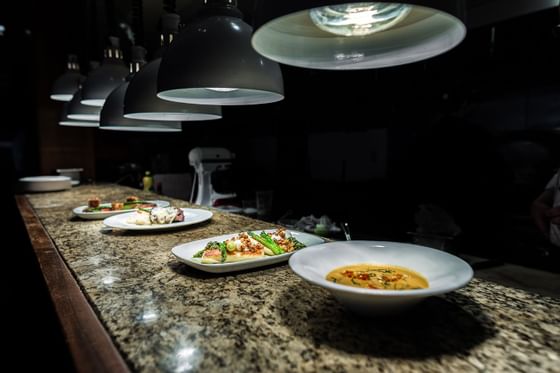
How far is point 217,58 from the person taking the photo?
1.02m

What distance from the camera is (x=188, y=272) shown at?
1055 millimetres

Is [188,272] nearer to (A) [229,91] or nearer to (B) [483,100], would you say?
(A) [229,91]

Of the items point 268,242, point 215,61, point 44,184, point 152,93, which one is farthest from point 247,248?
point 44,184

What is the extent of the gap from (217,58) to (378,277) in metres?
0.75

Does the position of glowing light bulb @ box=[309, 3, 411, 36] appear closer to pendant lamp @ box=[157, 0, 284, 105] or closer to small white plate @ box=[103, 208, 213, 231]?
pendant lamp @ box=[157, 0, 284, 105]

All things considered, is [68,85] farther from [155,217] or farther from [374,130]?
[374,130]

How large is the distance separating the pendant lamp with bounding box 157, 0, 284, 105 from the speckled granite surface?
0.57 metres

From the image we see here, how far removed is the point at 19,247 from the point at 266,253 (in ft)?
10.4

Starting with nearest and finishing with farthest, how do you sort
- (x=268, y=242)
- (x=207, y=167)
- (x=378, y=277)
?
(x=378, y=277), (x=268, y=242), (x=207, y=167)

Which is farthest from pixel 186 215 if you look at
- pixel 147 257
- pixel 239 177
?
pixel 239 177

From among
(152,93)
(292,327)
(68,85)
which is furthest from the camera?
(68,85)

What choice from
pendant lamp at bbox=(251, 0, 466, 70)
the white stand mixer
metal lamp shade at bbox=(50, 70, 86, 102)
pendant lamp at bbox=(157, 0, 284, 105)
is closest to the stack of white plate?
metal lamp shade at bbox=(50, 70, 86, 102)

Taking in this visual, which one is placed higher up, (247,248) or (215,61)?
(215,61)

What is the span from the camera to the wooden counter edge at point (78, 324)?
0.59 metres
